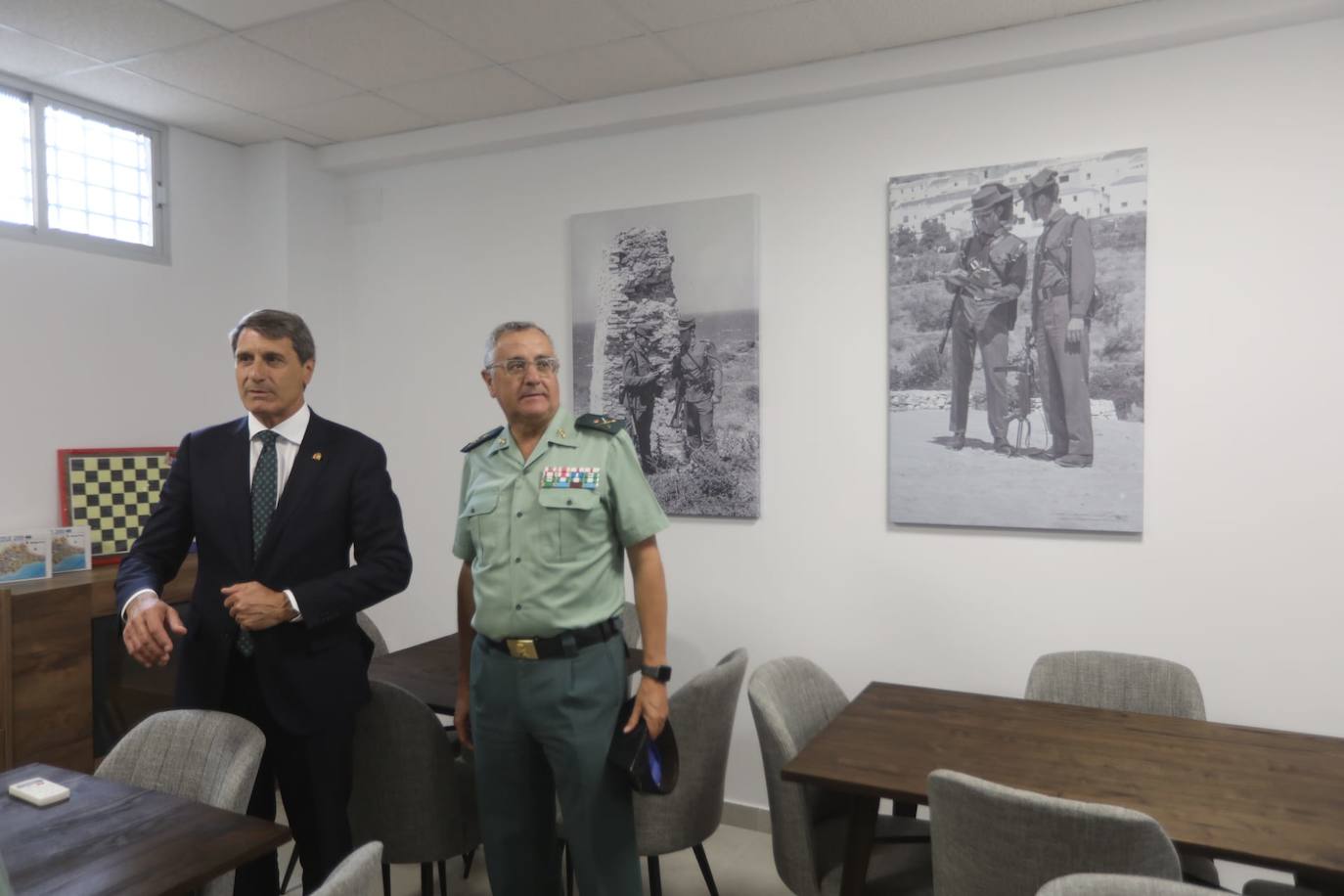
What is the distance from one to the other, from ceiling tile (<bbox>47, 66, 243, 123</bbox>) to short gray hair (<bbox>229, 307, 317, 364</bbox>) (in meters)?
1.82

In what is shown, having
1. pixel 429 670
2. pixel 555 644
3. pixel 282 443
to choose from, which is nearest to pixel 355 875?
pixel 555 644

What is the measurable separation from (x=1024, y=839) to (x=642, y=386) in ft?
8.06

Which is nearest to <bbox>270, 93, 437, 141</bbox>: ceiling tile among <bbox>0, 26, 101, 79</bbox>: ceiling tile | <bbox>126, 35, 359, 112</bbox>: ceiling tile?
<bbox>126, 35, 359, 112</bbox>: ceiling tile

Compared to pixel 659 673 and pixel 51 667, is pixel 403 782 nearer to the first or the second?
pixel 659 673

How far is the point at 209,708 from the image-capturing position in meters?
2.19

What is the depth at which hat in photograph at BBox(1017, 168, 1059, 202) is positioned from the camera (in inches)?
123

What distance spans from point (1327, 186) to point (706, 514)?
234 centimetres

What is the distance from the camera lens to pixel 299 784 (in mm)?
2215

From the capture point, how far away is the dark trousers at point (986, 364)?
10.4ft

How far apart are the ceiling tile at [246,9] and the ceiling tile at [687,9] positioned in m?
0.95

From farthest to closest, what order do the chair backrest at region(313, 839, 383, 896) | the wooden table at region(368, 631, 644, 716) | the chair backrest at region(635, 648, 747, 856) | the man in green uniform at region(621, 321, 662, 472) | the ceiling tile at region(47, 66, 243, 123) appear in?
the man in green uniform at region(621, 321, 662, 472), the ceiling tile at region(47, 66, 243, 123), the wooden table at region(368, 631, 644, 716), the chair backrest at region(635, 648, 747, 856), the chair backrest at region(313, 839, 383, 896)

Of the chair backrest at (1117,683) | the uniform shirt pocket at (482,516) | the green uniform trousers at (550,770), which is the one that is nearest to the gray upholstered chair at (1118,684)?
the chair backrest at (1117,683)

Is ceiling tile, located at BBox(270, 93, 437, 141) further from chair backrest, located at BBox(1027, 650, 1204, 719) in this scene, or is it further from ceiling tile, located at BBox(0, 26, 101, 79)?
chair backrest, located at BBox(1027, 650, 1204, 719)

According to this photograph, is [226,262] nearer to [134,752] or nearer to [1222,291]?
[134,752]
